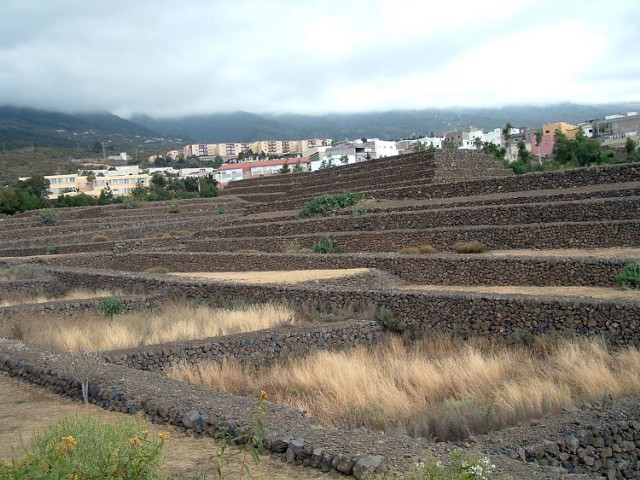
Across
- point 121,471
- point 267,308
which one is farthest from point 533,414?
point 267,308

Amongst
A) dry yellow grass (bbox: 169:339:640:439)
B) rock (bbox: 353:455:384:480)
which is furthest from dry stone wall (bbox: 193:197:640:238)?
rock (bbox: 353:455:384:480)

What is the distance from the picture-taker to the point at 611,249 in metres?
19.3

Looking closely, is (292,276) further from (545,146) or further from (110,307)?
(545,146)

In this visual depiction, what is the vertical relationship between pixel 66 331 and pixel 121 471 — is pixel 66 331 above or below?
below

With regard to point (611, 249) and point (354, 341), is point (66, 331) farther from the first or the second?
point (611, 249)

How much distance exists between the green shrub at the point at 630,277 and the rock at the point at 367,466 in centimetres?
1147

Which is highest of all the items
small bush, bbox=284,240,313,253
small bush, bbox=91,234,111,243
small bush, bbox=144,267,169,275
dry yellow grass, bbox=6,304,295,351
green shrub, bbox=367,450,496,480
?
green shrub, bbox=367,450,496,480

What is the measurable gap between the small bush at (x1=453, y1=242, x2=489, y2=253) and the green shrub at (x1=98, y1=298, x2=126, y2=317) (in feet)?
36.0

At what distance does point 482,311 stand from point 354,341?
8.89ft

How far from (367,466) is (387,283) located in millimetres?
14753

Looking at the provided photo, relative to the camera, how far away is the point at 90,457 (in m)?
4.93

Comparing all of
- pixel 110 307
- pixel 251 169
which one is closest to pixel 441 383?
pixel 110 307

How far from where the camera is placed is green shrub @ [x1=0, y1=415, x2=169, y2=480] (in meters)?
4.16

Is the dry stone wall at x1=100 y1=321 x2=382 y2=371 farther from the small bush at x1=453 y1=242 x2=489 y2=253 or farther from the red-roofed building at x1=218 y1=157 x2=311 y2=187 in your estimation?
the red-roofed building at x1=218 y1=157 x2=311 y2=187
